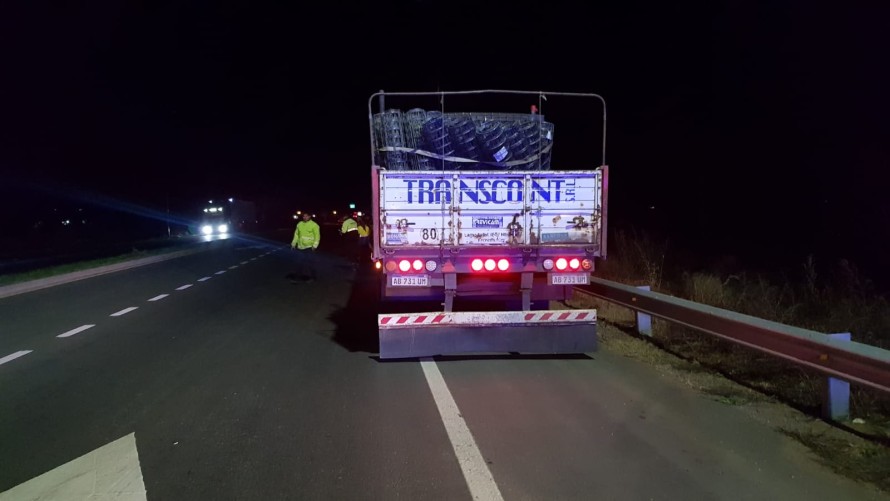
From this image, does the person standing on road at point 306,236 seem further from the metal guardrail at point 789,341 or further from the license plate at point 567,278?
the metal guardrail at point 789,341

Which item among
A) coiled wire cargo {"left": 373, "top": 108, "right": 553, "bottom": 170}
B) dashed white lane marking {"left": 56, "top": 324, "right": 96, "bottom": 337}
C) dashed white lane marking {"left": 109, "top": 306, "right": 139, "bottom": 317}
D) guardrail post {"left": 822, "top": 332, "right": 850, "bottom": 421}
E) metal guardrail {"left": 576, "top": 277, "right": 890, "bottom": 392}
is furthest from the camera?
dashed white lane marking {"left": 109, "top": 306, "right": 139, "bottom": 317}

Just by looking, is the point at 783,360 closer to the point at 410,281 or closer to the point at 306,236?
the point at 410,281

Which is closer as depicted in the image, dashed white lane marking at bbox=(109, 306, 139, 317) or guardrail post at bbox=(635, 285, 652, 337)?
guardrail post at bbox=(635, 285, 652, 337)

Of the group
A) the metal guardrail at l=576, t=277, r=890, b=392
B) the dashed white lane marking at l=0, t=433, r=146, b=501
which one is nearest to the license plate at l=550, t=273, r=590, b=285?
the metal guardrail at l=576, t=277, r=890, b=392

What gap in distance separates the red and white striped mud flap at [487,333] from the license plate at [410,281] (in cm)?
36

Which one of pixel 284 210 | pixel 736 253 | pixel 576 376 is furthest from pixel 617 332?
pixel 284 210

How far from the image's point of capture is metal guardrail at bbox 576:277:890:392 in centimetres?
493

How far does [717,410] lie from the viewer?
234 inches

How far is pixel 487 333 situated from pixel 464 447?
2.84m

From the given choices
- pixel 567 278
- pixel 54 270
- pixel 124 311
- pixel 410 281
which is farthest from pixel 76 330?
pixel 54 270

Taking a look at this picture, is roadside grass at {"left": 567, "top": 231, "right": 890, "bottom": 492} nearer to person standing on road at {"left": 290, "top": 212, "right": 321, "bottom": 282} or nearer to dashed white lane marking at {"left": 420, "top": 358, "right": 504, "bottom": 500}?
dashed white lane marking at {"left": 420, "top": 358, "right": 504, "bottom": 500}

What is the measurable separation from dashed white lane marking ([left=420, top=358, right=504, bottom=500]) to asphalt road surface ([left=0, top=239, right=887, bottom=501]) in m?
0.02

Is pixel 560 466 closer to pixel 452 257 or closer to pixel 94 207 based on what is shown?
pixel 452 257

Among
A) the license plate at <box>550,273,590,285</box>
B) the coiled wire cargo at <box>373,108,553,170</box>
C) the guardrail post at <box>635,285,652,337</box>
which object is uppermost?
the coiled wire cargo at <box>373,108,553,170</box>
